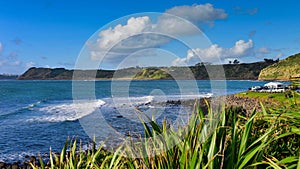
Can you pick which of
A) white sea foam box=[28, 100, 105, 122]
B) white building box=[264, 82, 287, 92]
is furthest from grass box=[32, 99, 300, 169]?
white building box=[264, 82, 287, 92]

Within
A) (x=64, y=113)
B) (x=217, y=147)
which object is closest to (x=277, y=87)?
(x=64, y=113)

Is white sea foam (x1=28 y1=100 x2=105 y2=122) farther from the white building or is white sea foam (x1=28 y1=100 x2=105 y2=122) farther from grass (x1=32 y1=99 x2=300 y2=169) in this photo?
the white building

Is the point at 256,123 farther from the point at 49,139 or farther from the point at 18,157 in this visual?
the point at 49,139

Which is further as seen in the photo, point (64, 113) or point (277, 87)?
point (277, 87)

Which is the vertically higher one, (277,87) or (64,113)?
(277,87)

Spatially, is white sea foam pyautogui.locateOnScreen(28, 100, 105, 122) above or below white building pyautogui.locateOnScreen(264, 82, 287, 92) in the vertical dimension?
below

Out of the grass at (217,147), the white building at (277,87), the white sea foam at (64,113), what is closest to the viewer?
the grass at (217,147)

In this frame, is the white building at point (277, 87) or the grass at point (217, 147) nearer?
the grass at point (217, 147)

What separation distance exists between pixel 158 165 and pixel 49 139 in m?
19.3

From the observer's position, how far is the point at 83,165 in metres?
3.40

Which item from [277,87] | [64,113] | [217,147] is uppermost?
[277,87]

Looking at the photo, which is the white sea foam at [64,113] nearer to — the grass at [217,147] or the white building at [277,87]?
the grass at [217,147]

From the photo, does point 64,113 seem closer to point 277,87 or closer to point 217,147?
point 277,87

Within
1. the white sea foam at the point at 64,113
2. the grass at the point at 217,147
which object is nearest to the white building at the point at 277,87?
the white sea foam at the point at 64,113
